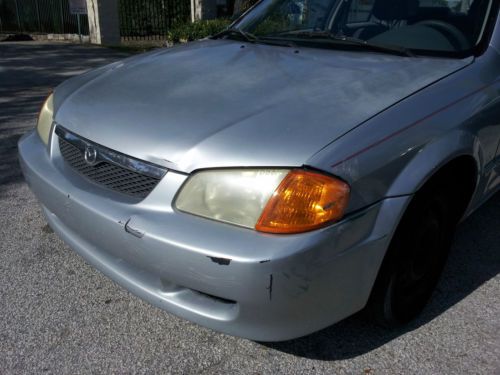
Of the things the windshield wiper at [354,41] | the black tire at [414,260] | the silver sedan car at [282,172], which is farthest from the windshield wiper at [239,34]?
the black tire at [414,260]

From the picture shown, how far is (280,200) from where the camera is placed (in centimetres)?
180

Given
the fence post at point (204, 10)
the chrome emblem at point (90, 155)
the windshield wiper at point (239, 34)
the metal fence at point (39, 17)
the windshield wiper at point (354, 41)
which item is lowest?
the metal fence at point (39, 17)

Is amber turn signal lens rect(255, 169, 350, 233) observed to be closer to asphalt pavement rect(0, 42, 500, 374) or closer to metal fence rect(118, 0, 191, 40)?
asphalt pavement rect(0, 42, 500, 374)

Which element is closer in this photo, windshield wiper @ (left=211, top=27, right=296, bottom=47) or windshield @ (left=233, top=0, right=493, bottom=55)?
windshield @ (left=233, top=0, right=493, bottom=55)

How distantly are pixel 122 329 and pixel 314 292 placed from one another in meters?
1.04

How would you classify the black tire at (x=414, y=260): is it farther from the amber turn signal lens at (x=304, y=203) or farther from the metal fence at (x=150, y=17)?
the metal fence at (x=150, y=17)

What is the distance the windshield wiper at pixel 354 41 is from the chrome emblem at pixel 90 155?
1.49 m

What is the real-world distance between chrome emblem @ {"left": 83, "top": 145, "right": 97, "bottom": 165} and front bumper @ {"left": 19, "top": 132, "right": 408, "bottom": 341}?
0.46ft

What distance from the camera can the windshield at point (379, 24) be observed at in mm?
2695

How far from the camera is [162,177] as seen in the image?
1962 millimetres

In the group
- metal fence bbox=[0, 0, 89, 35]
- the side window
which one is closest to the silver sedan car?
the side window

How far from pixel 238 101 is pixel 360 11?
1.44 meters

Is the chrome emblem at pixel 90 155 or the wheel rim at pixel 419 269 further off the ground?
the chrome emblem at pixel 90 155

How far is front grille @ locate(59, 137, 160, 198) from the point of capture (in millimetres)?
2018
